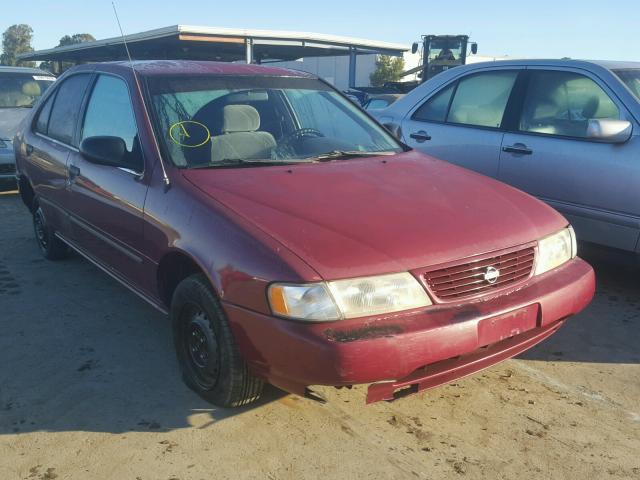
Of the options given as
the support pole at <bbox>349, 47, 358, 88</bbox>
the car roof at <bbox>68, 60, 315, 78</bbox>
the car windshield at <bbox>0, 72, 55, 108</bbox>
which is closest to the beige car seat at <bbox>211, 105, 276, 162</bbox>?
the car roof at <bbox>68, 60, 315, 78</bbox>

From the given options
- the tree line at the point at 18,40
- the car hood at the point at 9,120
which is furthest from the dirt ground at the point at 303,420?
the tree line at the point at 18,40

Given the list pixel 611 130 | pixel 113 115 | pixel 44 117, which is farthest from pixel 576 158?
pixel 44 117

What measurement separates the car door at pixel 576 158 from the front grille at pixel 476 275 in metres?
1.72

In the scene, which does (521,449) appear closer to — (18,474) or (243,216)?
(243,216)

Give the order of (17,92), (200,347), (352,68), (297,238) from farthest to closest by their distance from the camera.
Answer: (352,68)
(17,92)
(200,347)
(297,238)

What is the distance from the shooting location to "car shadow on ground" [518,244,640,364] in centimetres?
350

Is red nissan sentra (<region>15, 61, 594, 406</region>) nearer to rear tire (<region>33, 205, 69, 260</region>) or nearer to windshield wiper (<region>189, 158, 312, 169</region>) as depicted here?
windshield wiper (<region>189, 158, 312, 169</region>)

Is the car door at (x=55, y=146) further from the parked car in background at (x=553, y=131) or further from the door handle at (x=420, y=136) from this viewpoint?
the door handle at (x=420, y=136)

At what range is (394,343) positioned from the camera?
2318 mm

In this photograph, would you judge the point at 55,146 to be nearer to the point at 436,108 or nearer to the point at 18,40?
the point at 436,108

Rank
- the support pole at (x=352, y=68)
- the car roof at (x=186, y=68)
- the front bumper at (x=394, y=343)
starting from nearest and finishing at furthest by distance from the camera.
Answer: the front bumper at (x=394, y=343) → the car roof at (x=186, y=68) → the support pole at (x=352, y=68)

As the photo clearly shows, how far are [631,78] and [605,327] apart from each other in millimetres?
1874

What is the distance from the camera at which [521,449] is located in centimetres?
262

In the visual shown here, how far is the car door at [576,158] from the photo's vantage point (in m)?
4.12
